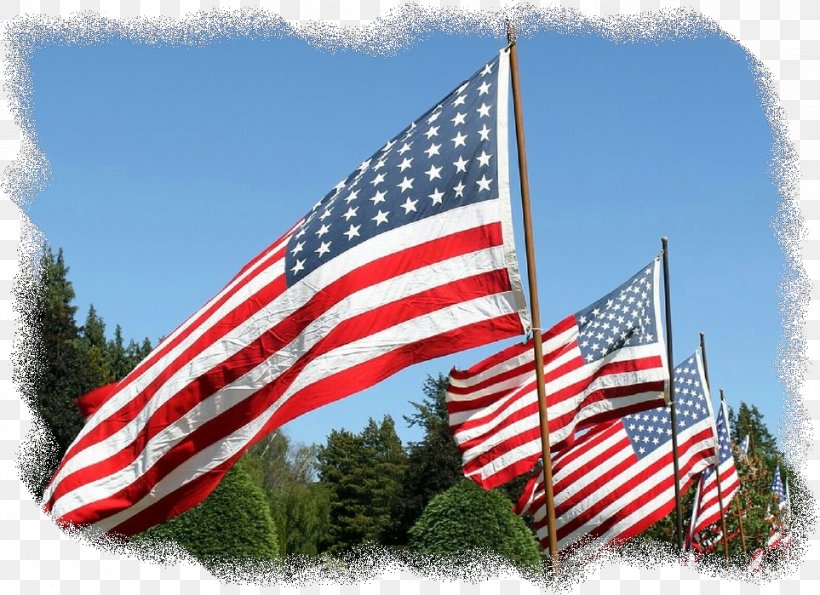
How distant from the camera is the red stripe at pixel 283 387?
7121mm

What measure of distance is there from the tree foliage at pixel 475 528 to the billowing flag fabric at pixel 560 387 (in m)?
8.24

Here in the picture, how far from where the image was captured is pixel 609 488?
15648 mm

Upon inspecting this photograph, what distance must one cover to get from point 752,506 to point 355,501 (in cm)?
3275

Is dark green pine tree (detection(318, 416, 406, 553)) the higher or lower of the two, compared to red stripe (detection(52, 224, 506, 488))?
lower

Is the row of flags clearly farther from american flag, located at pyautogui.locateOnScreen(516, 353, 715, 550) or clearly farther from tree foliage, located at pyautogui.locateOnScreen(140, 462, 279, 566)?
tree foliage, located at pyautogui.locateOnScreen(140, 462, 279, 566)

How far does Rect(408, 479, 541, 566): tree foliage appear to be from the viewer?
20781 mm

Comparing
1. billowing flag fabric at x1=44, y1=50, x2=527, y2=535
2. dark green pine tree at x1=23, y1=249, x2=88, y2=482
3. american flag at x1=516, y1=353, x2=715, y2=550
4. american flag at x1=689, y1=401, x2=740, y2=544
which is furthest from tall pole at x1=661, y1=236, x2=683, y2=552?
dark green pine tree at x1=23, y1=249, x2=88, y2=482

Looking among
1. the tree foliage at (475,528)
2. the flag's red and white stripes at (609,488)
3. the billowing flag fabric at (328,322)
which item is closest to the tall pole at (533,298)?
the billowing flag fabric at (328,322)

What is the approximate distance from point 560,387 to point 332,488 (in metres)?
49.9

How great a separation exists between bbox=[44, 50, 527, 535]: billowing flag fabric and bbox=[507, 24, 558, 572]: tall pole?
0.13 meters

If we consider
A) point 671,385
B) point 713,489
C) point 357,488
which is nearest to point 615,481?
point 671,385

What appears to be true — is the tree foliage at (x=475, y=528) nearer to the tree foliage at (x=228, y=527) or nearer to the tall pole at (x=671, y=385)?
the tree foliage at (x=228, y=527)

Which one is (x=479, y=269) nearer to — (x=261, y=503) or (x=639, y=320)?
(x=639, y=320)

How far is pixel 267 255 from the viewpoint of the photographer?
7.95 metres
